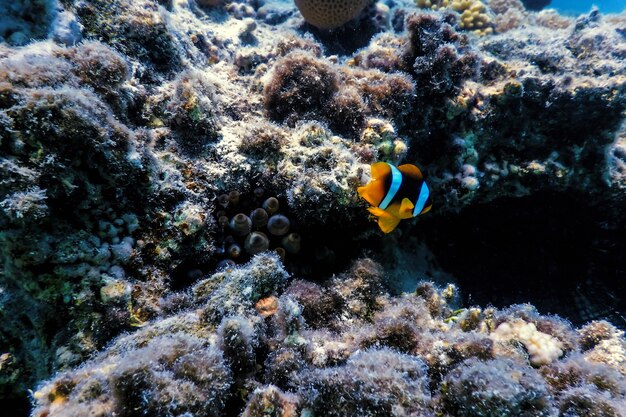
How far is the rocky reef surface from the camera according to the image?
6.01 ft

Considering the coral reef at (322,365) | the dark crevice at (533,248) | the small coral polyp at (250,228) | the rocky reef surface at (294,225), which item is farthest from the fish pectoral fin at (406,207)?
the dark crevice at (533,248)

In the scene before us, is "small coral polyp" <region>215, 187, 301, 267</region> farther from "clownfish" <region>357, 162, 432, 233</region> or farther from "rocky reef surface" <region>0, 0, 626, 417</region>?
"clownfish" <region>357, 162, 432, 233</region>

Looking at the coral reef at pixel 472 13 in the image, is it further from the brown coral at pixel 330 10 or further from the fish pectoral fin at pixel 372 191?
the fish pectoral fin at pixel 372 191

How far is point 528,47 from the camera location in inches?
208

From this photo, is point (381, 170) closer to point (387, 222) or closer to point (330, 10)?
point (387, 222)

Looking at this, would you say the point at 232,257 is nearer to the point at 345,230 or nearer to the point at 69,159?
the point at 345,230

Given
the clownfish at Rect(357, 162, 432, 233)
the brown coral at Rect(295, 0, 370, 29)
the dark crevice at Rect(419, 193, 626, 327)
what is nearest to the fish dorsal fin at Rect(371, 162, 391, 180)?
the clownfish at Rect(357, 162, 432, 233)

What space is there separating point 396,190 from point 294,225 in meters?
1.20

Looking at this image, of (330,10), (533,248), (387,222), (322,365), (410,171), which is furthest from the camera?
(330,10)

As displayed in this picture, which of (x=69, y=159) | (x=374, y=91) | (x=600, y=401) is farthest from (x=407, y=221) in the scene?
(x=69, y=159)

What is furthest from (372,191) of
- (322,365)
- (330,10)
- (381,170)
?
(330,10)

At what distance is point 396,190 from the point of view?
2197 mm

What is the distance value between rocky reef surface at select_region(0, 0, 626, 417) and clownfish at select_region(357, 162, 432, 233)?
0.64m

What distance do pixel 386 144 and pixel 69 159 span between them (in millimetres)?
2734
